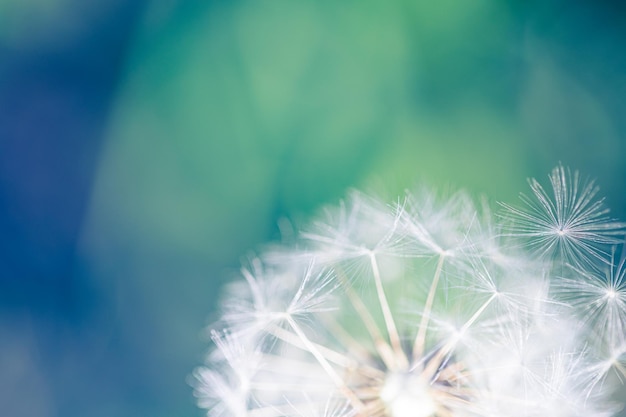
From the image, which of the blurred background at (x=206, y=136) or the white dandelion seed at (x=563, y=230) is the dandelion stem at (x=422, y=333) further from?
the blurred background at (x=206, y=136)

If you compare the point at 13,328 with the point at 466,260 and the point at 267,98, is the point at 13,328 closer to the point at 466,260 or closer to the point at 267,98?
A: the point at 267,98

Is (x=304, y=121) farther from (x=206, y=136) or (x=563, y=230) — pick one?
(x=563, y=230)

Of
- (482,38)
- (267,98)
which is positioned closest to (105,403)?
(267,98)

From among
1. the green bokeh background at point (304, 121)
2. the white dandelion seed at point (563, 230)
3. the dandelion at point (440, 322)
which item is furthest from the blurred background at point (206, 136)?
the white dandelion seed at point (563, 230)

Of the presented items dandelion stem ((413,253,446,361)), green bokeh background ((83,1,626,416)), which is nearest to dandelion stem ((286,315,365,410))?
dandelion stem ((413,253,446,361))

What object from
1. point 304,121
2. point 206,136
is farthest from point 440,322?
point 206,136
